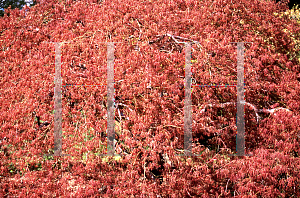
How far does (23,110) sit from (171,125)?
2.33 meters

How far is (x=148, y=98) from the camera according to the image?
4.07m

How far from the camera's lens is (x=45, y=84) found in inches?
174

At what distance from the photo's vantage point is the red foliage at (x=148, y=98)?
376 centimetres

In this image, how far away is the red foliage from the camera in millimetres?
3758

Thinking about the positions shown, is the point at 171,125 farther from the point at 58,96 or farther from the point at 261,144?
the point at 58,96

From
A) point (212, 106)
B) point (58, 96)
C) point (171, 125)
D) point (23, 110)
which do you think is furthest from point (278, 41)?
point (23, 110)
